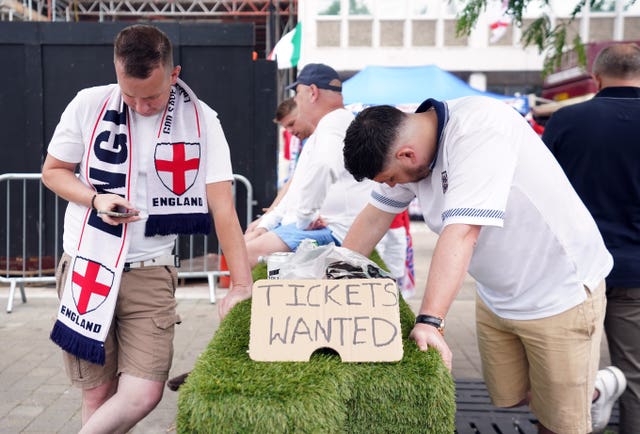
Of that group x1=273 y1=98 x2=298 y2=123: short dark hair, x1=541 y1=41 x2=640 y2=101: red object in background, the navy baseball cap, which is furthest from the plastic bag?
x1=541 y1=41 x2=640 y2=101: red object in background

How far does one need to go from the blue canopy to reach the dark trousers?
8004mm

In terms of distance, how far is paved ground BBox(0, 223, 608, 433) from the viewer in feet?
12.4

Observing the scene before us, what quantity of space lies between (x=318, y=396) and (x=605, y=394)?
1900 millimetres

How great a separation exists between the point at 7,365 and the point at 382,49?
66.3 ft

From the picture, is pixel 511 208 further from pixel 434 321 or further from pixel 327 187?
pixel 327 187

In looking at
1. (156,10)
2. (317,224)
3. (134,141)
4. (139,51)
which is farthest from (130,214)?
(156,10)

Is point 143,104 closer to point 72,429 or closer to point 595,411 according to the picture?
point 72,429

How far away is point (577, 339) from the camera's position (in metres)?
2.44

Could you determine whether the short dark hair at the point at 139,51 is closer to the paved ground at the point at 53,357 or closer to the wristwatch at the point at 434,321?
the wristwatch at the point at 434,321

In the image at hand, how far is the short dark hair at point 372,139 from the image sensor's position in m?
2.04

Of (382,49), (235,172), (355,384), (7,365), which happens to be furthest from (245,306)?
(382,49)

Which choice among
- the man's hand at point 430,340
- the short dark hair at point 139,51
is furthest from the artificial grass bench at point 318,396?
the short dark hair at point 139,51

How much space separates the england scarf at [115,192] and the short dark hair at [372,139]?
741 mm

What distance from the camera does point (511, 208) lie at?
7.42ft
